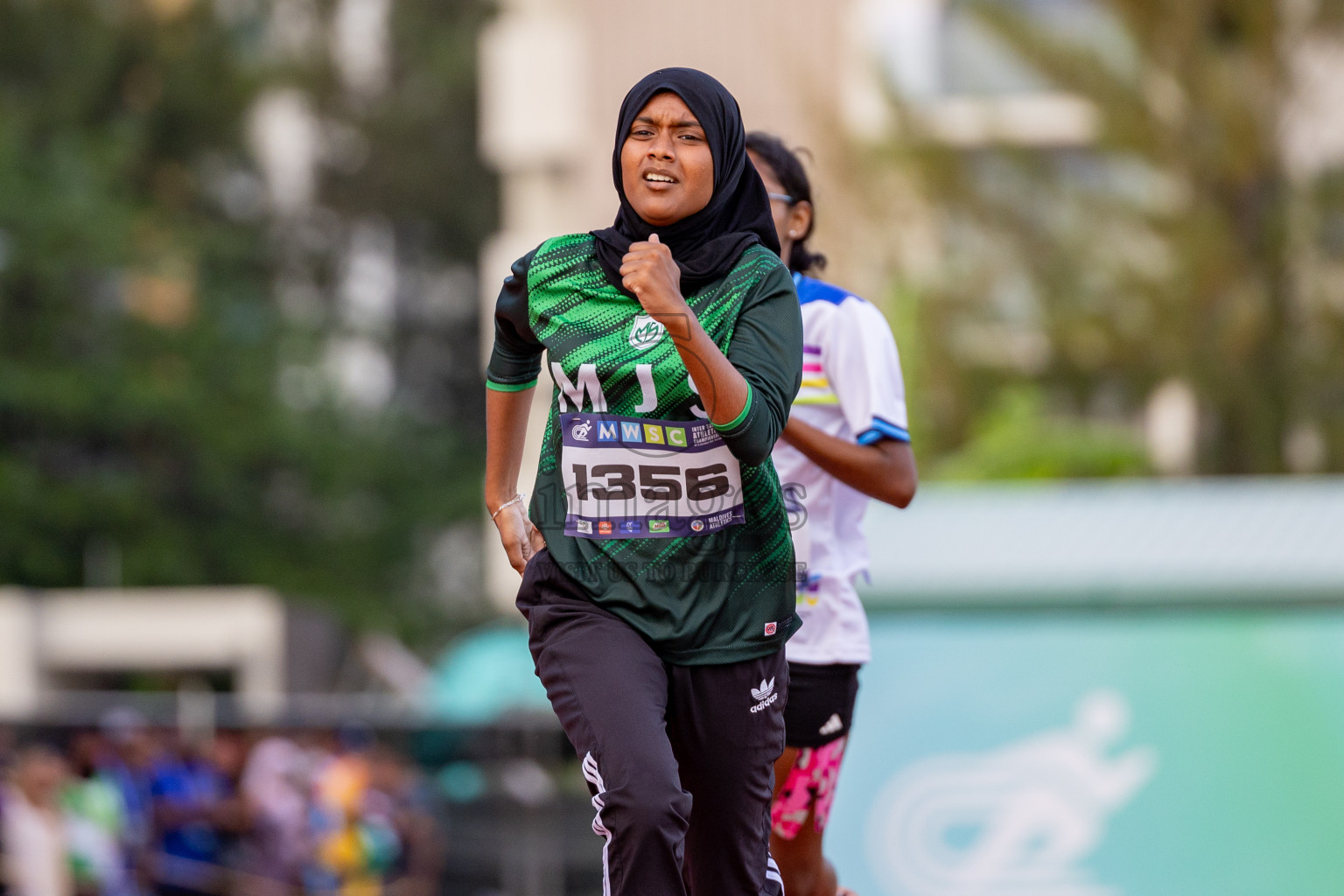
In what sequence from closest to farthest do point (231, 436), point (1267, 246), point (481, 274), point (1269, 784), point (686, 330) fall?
point (686, 330) < point (1269, 784) < point (1267, 246) < point (231, 436) < point (481, 274)

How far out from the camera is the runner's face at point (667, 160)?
3.52 metres

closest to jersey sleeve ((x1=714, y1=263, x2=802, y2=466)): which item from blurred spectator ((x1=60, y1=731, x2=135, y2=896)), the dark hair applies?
the dark hair

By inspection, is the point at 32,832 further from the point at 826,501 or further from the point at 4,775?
the point at 826,501

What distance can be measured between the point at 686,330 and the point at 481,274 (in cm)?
3746

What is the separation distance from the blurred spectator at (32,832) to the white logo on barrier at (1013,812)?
614cm

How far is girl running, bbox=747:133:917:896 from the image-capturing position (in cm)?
452

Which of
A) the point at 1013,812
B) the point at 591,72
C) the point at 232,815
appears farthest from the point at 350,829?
the point at 591,72

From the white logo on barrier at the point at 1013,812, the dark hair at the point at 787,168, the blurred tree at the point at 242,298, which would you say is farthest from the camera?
the blurred tree at the point at 242,298

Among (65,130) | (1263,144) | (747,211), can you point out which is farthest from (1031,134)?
(747,211)

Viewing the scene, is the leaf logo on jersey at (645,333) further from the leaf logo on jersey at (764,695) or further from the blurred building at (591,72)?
the blurred building at (591,72)

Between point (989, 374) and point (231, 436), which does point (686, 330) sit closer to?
point (989, 374)

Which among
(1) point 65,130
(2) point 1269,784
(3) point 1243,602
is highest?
(1) point 65,130

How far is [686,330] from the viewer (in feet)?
10.6

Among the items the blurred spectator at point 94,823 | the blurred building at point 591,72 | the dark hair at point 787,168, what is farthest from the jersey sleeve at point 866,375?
the blurred building at point 591,72
